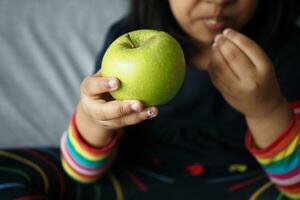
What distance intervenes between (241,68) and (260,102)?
0.08 meters

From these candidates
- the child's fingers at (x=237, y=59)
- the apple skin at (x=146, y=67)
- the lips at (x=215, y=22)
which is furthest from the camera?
the lips at (x=215, y=22)

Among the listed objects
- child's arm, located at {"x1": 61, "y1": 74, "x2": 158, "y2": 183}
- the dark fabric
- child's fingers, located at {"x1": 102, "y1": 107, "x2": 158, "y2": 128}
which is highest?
child's fingers, located at {"x1": 102, "y1": 107, "x2": 158, "y2": 128}

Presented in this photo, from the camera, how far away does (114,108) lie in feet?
1.83

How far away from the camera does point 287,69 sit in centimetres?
86

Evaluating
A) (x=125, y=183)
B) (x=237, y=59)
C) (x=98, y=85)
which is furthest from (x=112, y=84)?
(x=125, y=183)

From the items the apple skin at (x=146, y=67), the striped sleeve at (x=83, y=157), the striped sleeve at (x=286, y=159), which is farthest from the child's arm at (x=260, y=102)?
the striped sleeve at (x=83, y=157)

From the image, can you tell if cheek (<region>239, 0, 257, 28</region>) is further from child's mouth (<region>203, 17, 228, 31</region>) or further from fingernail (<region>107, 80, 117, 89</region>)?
fingernail (<region>107, 80, 117, 89</region>)

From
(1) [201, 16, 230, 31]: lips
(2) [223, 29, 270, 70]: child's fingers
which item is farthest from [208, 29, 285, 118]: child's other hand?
(1) [201, 16, 230, 31]: lips

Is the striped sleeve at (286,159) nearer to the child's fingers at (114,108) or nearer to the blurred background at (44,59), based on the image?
the child's fingers at (114,108)

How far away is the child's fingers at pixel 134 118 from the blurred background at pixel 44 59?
1.49 feet

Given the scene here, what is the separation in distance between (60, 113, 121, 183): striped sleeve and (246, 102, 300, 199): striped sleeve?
27cm

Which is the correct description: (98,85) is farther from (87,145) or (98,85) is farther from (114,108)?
(87,145)

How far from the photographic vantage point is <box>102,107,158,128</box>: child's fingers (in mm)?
554

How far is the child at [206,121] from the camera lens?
0.65 metres
